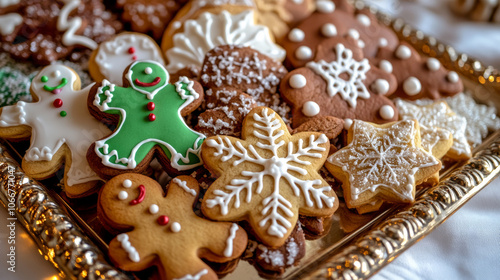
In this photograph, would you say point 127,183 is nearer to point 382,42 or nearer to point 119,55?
point 119,55

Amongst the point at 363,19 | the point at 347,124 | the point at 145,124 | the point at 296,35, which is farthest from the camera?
the point at 363,19

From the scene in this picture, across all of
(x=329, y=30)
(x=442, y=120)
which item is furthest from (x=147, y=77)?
(x=442, y=120)

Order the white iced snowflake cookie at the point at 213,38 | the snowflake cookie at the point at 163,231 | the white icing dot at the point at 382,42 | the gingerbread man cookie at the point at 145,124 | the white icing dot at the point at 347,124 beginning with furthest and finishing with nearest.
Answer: the white icing dot at the point at 382,42, the white iced snowflake cookie at the point at 213,38, the white icing dot at the point at 347,124, the gingerbread man cookie at the point at 145,124, the snowflake cookie at the point at 163,231

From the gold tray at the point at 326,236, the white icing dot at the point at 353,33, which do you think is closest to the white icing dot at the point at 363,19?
the white icing dot at the point at 353,33

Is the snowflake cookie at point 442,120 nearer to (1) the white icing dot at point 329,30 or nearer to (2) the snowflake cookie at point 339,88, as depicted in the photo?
(2) the snowflake cookie at point 339,88

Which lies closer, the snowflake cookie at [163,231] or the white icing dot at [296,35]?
the snowflake cookie at [163,231]

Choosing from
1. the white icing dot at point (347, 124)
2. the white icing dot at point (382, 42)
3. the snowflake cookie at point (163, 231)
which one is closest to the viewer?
the snowflake cookie at point (163, 231)

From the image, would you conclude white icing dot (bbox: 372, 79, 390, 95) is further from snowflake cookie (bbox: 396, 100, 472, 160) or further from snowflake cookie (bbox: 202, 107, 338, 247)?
snowflake cookie (bbox: 202, 107, 338, 247)
